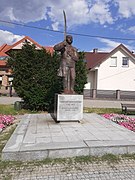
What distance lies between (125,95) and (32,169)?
2455cm

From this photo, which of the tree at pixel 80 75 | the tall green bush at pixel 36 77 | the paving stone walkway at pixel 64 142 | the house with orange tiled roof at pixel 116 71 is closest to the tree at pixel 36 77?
the tall green bush at pixel 36 77

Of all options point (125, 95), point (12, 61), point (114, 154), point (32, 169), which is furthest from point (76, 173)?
point (125, 95)

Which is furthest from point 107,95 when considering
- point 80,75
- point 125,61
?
point 80,75

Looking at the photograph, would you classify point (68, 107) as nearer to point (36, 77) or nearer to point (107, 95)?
point (36, 77)

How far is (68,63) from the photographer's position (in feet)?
28.2

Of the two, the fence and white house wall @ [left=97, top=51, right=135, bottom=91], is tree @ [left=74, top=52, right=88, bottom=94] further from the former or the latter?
white house wall @ [left=97, top=51, right=135, bottom=91]

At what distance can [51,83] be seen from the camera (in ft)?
43.3

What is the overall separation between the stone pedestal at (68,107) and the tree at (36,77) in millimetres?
4814

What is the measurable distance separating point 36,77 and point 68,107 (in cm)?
548

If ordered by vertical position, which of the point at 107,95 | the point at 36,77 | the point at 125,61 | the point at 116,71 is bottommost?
the point at 107,95

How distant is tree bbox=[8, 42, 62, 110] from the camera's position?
13.2 m

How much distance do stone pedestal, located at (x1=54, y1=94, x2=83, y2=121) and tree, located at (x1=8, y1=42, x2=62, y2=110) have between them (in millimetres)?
4814

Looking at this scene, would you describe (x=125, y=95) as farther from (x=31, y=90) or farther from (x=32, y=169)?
(x=32, y=169)

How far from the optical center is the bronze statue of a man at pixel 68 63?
8.50 meters
